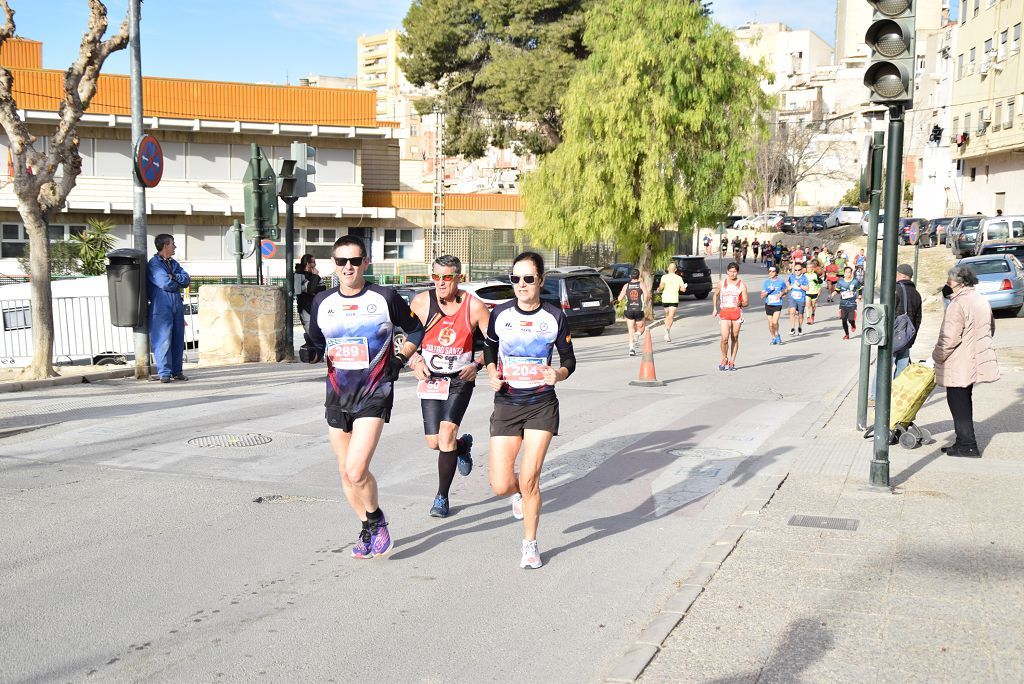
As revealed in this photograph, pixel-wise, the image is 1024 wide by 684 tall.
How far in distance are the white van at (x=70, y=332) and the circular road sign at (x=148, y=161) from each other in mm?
5494

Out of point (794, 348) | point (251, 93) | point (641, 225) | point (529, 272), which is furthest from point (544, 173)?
point (529, 272)

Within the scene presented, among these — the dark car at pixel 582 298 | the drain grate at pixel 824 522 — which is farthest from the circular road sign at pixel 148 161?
the dark car at pixel 582 298

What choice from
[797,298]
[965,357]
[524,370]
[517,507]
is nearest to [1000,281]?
[797,298]

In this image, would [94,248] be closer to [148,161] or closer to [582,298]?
[582,298]

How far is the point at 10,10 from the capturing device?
48.6 ft

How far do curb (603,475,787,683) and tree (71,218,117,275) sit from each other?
30.2 meters

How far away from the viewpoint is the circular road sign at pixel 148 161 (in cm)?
1476

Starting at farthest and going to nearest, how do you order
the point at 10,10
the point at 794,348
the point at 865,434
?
the point at 794,348 < the point at 10,10 < the point at 865,434

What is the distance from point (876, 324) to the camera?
795 centimetres

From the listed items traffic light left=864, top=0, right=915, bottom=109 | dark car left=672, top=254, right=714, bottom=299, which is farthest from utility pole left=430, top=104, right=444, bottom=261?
traffic light left=864, top=0, right=915, bottom=109

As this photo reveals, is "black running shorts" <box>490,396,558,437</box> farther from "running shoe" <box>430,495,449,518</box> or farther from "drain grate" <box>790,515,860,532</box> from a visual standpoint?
"drain grate" <box>790,515,860,532</box>

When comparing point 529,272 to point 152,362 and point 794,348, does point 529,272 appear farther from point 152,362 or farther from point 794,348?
point 794,348

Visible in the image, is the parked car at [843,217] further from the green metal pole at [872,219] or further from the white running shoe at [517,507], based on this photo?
the white running shoe at [517,507]

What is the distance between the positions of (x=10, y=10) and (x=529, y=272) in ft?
39.0
